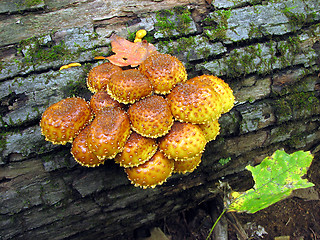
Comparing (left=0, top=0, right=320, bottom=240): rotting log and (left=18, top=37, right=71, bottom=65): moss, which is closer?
(left=0, top=0, right=320, bottom=240): rotting log

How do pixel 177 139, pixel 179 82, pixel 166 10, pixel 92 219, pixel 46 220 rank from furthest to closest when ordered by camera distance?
pixel 166 10
pixel 92 219
pixel 46 220
pixel 179 82
pixel 177 139

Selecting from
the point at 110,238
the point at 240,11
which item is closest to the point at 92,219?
the point at 110,238

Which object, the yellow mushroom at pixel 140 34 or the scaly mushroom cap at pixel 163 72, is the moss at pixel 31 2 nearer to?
the yellow mushroom at pixel 140 34

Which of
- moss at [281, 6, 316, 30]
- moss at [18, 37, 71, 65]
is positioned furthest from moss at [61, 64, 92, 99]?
moss at [281, 6, 316, 30]

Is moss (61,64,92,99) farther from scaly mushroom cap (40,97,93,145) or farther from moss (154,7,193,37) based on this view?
moss (154,7,193,37)

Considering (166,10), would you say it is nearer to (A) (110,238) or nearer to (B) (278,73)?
(B) (278,73)

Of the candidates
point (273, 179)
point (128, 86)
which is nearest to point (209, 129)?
point (273, 179)
